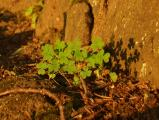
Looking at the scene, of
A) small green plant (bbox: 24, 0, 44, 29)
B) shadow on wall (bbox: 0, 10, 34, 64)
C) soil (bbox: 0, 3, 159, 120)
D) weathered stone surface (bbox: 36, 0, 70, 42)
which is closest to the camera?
soil (bbox: 0, 3, 159, 120)

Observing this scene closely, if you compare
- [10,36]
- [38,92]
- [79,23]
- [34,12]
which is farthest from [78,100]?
[34,12]

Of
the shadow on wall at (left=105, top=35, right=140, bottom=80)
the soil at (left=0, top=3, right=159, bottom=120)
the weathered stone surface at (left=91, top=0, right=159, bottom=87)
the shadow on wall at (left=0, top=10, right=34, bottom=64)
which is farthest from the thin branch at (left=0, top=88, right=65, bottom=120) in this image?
the shadow on wall at (left=0, top=10, right=34, bottom=64)

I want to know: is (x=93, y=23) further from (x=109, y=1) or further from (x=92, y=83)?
(x=92, y=83)

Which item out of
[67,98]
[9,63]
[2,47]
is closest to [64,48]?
[67,98]

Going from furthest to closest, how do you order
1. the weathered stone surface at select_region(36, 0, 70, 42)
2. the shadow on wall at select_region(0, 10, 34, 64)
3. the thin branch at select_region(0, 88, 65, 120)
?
the shadow on wall at select_region(0, 10, 34, 64) < the weathered stone surface at select_region(36, 0, 70, 42) < the thin branch at select_region(0, 88, 65, 120)

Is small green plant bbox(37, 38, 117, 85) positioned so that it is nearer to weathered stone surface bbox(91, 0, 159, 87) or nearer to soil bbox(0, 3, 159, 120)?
soil bbox(0, 3, 159, 120)

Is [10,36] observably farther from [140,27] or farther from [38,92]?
[140,27]
